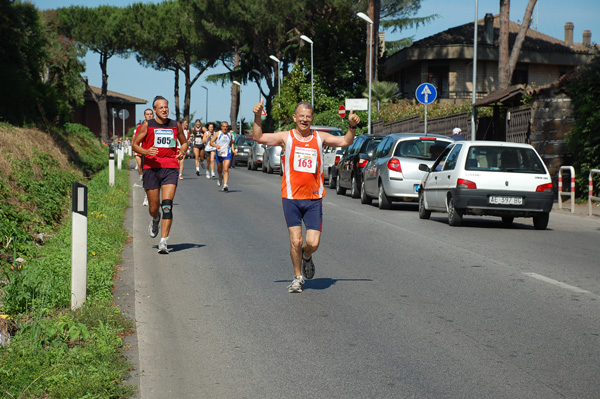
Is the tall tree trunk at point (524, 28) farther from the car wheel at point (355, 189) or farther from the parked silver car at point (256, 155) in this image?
the car wheel at point (355, 189)

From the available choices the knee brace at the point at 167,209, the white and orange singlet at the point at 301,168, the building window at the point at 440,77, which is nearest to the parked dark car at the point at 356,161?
the knee brace at the point at 167,209

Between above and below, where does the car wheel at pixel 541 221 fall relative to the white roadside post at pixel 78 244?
below

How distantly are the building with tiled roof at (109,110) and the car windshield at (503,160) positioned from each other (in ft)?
226

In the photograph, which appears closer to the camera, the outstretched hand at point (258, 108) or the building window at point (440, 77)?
the outstretched hand at point (258, 108)

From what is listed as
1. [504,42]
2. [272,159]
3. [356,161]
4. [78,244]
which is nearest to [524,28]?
[504,42]

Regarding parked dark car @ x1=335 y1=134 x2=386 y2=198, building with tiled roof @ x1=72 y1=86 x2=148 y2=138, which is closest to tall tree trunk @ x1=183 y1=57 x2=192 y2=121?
building with tiled roof @ x1=72 y1=86 x2=148 y2=138

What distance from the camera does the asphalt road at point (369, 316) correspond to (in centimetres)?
Result: 523

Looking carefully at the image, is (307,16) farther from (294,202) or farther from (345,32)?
(294,202)

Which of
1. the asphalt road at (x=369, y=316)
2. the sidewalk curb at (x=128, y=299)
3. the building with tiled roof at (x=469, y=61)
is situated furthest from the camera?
the building with tiled roof at (x=469, y=61)

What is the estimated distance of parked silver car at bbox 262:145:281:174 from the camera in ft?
122

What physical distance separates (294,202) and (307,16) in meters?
50.0

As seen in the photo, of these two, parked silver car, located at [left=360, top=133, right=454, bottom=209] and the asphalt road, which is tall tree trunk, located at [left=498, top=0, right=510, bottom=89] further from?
the asphalt road

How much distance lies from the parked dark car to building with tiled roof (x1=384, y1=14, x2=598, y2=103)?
105ft

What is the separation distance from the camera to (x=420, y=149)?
1919 cm
